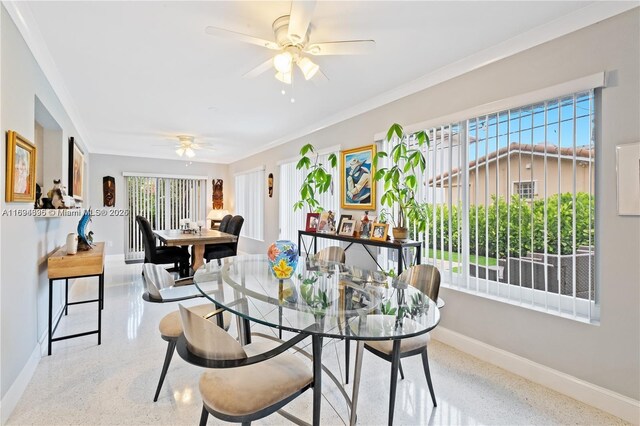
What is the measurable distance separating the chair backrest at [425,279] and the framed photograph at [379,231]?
870 mm

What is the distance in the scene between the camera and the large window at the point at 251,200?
21.3 feet

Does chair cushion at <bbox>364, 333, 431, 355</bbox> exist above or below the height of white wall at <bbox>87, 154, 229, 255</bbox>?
below

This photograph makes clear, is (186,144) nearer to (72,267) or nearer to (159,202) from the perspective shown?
(159,202)

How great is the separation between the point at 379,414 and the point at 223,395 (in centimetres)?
103

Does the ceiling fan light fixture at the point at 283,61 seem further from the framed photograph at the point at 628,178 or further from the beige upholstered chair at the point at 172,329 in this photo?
the framed photograph at the point at 628,178

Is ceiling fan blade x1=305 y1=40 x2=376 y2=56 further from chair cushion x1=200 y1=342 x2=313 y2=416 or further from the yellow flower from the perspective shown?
chair cushion x1=200 y1=342 x2=313 y2=416

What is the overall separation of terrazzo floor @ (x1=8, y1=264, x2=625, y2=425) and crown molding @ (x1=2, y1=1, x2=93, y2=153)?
2.37 metres

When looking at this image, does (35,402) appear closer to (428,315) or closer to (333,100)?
(428,315)

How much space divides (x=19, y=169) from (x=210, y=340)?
1805mm

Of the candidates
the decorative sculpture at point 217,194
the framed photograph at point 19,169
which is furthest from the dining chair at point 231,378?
the decorative sculpture at point 217,194

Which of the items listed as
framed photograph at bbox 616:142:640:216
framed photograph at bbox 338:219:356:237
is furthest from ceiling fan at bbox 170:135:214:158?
framed photograph at bbox 616:142:640:216

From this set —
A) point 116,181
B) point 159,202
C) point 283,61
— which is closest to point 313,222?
point 283,61

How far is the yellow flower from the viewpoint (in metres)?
2.13

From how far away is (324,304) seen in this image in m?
1.63
